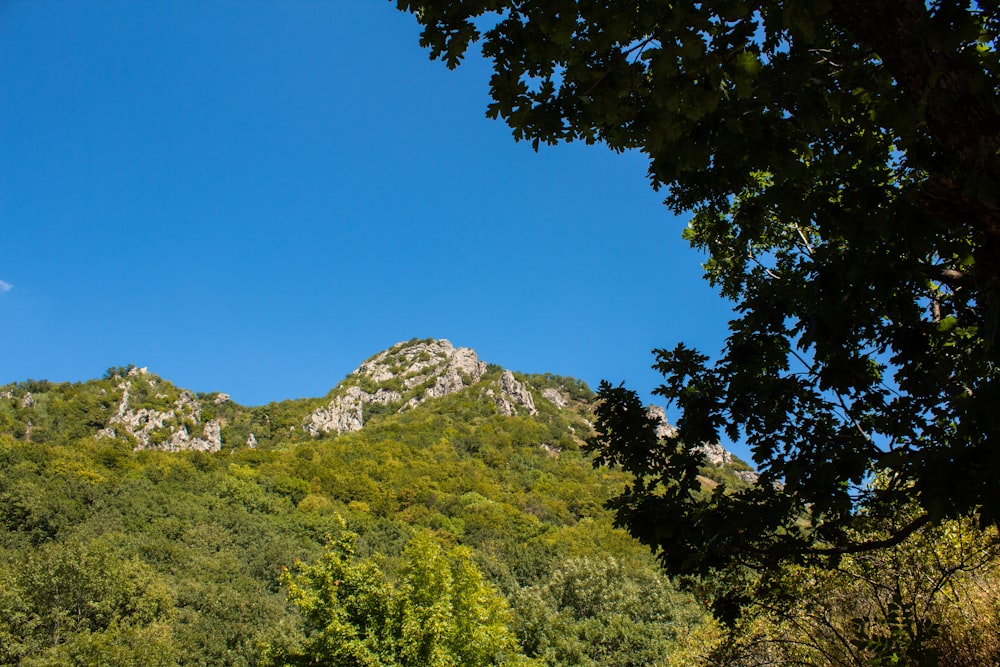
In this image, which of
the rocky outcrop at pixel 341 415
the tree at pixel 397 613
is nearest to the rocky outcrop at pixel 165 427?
the rocky outcrop at pixel 341 415

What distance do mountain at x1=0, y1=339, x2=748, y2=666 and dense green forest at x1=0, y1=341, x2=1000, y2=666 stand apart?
21cm

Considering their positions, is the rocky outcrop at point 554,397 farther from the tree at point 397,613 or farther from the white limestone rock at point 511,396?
the tree at point 397,613

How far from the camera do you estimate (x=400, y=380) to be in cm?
11381

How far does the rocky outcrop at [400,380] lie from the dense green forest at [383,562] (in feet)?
15.7

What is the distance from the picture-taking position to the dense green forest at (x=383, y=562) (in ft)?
23.1

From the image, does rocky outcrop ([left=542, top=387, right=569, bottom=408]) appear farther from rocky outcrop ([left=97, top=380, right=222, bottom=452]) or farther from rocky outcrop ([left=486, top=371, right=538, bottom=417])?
rocky outcrop ([left=97, top=380, right=222, bottom=452])

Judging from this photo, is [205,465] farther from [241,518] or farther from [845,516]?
[845,516]

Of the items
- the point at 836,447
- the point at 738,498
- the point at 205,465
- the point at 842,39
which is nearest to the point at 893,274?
the point at 836,447

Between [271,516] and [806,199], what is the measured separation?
191ft

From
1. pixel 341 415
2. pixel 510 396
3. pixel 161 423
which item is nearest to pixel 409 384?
pixel 341 415

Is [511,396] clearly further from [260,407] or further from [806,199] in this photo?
[806,199]

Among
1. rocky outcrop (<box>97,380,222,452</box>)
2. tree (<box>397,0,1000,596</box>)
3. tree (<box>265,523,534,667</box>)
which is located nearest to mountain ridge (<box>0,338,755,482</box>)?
rocky outcrop (<box>97,380,222,452</box>)

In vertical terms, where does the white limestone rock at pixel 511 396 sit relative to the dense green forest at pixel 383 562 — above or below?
above

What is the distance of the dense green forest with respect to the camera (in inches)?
277
